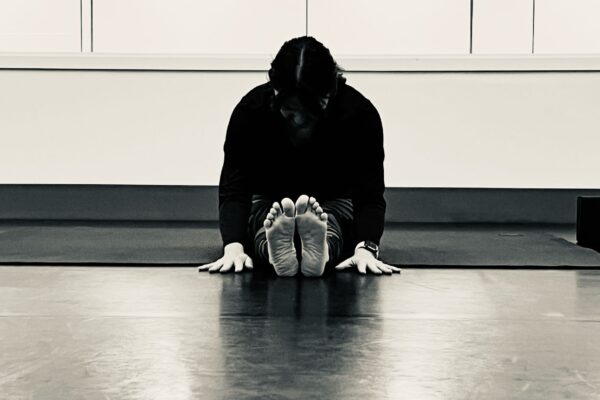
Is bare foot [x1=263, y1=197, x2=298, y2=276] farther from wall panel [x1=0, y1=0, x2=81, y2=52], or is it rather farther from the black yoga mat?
wall panel [x1=0, y1=0, x2=81, y2=52]

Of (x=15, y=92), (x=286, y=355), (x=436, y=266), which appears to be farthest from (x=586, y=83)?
(x=286, y=355)

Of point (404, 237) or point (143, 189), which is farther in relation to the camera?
point (143, 189)

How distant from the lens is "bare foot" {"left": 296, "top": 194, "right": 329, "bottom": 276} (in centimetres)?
190

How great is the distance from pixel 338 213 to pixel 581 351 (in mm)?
1004

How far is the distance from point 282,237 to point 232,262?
26 cm

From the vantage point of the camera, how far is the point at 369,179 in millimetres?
2209

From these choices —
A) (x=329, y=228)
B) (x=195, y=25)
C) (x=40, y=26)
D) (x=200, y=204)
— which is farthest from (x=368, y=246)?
(x=40, y=26)

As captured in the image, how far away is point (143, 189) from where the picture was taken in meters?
4.02

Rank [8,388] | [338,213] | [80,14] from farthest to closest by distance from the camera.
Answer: [80,14], [338,213], [8,388]

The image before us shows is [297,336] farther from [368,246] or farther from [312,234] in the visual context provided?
[368,246]

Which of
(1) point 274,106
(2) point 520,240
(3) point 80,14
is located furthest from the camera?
(3) point 80,14

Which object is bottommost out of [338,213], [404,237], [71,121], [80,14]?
[404,237]

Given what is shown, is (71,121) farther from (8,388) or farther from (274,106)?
(8,388)

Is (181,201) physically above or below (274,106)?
below
